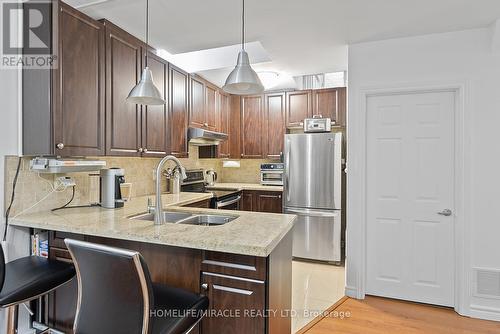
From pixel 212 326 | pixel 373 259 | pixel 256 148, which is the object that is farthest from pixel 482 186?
pixel 256 148

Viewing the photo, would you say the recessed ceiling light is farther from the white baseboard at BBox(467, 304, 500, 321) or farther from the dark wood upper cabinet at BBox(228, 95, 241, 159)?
the white baseboard at BBox(467, 304, 500, 321)

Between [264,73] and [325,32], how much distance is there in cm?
134

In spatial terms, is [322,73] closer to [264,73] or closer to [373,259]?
[264,73]

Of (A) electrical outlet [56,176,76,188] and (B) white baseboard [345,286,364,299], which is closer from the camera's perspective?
(A) electrical outlet [56,176,76,188]

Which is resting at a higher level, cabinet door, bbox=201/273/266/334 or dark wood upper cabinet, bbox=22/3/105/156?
dark wood upper cabinet, bbox=22/3/105/156

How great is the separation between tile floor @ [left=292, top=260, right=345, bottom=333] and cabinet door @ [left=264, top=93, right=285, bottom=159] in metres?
1.73

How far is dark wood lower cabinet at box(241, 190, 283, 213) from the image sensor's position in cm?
404

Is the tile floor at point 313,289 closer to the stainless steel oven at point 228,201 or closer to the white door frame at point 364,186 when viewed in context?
the white door frame at point 364,186

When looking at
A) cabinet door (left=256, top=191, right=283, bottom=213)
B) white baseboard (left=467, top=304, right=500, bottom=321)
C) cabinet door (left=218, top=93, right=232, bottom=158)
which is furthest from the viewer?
cabinet door (left=218, top=93, right=232, bottom=158)

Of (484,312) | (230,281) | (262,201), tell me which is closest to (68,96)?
(230,281)

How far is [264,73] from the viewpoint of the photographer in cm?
383

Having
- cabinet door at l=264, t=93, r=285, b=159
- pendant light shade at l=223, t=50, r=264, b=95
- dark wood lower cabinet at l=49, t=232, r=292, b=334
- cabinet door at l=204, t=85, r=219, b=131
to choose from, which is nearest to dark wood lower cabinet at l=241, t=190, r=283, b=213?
cabinet door at l=264, t=93, r=285, b=159

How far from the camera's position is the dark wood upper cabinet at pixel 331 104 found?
403cm

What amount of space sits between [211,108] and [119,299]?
10.5 feet
